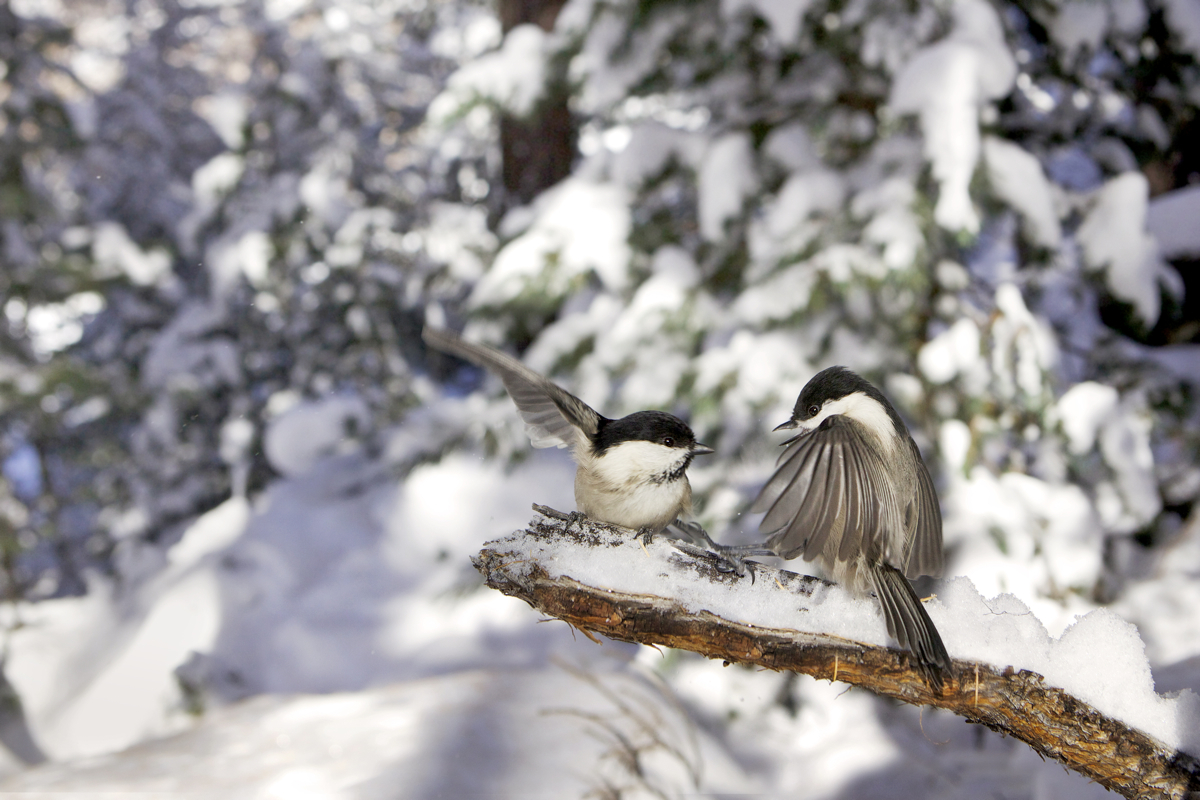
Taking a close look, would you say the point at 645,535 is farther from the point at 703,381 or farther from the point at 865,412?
the point at 703,381

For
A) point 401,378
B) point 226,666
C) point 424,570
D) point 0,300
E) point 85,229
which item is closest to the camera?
point 226,666

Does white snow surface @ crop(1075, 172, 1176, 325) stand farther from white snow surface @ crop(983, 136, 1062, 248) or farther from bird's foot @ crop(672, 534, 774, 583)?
bird's foot @ crop(672, 534, 774, 583)

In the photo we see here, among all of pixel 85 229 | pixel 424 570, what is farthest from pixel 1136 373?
pixel 85 229

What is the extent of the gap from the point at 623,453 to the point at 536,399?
0.29 metres

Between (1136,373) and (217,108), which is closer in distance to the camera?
(1136,373)

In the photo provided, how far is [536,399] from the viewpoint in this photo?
184cm

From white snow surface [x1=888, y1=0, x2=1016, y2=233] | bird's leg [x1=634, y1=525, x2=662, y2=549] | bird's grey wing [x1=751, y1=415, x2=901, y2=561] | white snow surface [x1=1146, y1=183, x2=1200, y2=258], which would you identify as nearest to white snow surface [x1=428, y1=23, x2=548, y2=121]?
white snow surface [x1=888, y1=0, x2=1016, y2=233]

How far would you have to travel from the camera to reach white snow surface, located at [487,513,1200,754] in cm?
147

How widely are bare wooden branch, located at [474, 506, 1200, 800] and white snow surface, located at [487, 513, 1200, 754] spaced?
0.01m

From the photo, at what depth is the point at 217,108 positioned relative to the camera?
659 cm

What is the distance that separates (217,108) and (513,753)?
6.18m

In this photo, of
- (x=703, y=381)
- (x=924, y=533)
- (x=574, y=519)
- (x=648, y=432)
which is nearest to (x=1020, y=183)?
(x=703, y=381)

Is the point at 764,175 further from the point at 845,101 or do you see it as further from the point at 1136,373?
the point at 1136,373

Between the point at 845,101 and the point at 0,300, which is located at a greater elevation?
the point at 845,101
